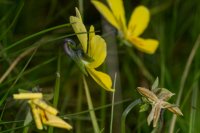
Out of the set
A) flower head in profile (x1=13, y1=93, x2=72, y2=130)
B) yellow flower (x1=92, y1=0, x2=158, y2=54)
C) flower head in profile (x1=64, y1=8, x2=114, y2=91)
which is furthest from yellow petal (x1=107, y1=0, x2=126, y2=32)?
flower head in profile (x1=13, y1=93, x2=72, y2=130)

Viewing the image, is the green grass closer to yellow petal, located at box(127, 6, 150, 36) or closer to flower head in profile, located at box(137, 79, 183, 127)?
yellow petal, located at box(127, 6, 150, 36)

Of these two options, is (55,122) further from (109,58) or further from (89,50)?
(109,58)

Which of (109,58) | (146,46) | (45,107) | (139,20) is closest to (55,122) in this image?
(45,107)

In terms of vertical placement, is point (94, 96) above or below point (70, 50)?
below

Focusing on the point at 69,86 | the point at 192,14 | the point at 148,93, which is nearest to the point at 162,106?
the point at 148,93

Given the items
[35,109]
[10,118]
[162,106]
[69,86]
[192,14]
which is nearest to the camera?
[35,109]

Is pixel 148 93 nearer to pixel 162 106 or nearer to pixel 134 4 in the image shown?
pixel 162 106
